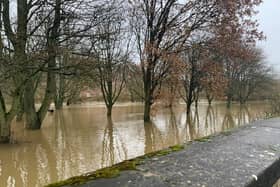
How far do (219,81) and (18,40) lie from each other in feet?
47.8

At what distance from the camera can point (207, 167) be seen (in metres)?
2.11

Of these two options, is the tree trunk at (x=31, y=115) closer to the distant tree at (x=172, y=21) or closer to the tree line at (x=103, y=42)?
the tree line at (x=103, y=42)

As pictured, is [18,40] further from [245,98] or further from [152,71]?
[245,98]

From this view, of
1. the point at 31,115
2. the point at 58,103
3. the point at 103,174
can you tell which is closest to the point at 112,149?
the point at 31,115

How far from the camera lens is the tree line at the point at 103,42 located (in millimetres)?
13578

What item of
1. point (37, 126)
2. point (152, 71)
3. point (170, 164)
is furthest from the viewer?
point (152, 71)

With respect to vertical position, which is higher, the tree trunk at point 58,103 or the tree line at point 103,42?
the tree line at point 103,42

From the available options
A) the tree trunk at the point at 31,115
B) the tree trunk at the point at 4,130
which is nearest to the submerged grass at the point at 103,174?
the tree trunk at the point at 4,130

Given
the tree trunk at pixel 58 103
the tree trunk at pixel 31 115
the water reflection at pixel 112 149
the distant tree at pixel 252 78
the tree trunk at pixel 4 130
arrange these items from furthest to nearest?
the distant tree at pixel 252 78 → the tree trunk at pixel 58 103 → the tree trunk at pixel 31 115 → the tree trunk at pixel 4 130 → the water reflection at pixel 112 149

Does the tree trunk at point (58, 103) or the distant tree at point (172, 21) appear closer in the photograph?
the distant tree at point (172, 21)

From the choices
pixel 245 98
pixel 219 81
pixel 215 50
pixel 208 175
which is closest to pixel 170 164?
pixel 208 175

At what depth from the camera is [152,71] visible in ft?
80.1

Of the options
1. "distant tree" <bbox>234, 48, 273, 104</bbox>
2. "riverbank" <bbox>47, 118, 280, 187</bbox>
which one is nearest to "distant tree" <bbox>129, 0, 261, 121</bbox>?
"riverbank" <bbox>47, 118, 280, 187</bbox>

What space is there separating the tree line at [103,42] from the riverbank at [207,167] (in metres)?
9.93
